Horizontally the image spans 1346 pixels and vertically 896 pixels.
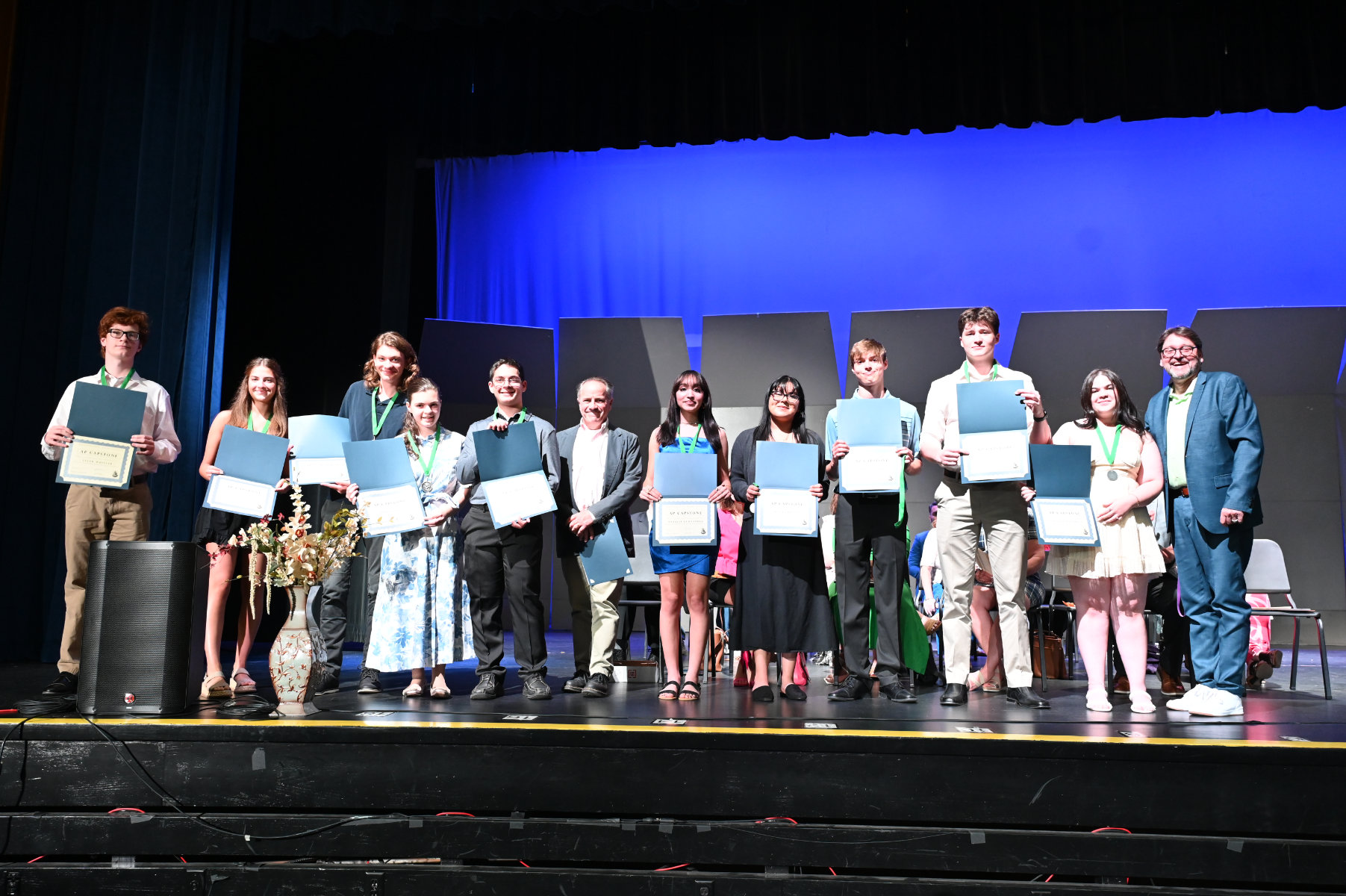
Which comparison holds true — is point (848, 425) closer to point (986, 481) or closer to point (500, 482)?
point (986, 481)

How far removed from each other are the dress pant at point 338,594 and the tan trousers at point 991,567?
2.44m

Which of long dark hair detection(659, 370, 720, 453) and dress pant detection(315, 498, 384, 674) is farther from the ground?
long dark hair detection(659, 370, 720, 453)

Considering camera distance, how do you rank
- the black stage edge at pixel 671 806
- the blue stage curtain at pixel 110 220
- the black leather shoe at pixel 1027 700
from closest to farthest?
the black stage edge at pixel 671 806 → the black leather shoe at pixel 1027 700 → the blue stage curtain at pixel 110 220

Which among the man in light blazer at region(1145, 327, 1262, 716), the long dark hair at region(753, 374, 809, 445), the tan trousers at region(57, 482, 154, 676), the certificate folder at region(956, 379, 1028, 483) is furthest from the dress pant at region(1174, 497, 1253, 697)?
the tan trousers at region(57, 482, 154, 676)

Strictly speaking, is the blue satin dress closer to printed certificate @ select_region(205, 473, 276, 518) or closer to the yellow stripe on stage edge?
the yellow stripe on stage edge

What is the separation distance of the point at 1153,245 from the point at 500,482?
6123 millimetres

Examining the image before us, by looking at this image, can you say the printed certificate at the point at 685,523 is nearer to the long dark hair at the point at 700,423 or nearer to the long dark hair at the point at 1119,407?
the long dark hair at the point at 700,423

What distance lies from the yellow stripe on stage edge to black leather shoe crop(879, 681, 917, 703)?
2.59ft

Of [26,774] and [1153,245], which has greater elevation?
[1153,245]

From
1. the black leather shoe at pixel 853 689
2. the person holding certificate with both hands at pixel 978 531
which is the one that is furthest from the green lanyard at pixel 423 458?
the person holding certificate with both hands at pixel 978 531

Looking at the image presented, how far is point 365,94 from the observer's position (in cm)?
759

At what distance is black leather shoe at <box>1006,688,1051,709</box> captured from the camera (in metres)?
3.70

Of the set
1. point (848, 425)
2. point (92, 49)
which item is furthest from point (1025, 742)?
point (92, 49)

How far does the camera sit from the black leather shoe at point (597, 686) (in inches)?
159
